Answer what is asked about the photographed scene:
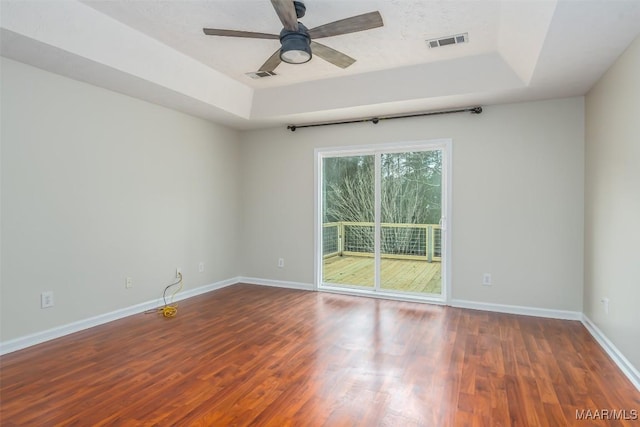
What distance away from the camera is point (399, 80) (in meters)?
3.99

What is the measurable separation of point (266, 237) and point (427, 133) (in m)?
2.86

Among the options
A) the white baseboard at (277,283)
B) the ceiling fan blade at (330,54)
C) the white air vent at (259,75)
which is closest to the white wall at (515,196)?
the white air vent at (259,75)

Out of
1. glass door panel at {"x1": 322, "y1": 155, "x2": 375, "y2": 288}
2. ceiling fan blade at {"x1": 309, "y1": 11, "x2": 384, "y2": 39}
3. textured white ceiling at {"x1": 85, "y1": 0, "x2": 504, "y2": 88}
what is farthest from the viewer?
glass door panel at {"x1": 322, "y1": 155, "x2": 375, "y2": 288}

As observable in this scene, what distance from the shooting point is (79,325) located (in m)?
3.50

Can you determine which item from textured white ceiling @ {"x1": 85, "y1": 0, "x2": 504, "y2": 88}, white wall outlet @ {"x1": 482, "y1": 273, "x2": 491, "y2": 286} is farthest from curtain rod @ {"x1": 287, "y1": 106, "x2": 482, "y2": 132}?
white wall outlet @ {"x1": 482, "y1": 273, "x2": 491, "y2": 286}

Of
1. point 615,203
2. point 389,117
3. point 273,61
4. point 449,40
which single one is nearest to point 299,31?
point 273,61

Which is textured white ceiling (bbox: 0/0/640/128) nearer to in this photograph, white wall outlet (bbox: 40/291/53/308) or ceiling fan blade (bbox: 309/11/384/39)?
ceiling fan blade (bbox: 309/11/384/39)

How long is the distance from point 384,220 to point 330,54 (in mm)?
2614

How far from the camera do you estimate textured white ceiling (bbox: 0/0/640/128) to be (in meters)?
2.53

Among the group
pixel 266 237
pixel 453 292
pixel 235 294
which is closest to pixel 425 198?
pixel 453 292

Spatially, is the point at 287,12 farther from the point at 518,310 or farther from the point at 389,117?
the point at 518,310

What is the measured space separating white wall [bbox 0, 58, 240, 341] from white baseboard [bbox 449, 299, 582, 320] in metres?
3.52

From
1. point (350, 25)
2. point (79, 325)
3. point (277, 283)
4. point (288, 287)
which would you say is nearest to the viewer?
point (350, 25)

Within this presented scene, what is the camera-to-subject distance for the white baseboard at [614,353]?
8.13 feet
